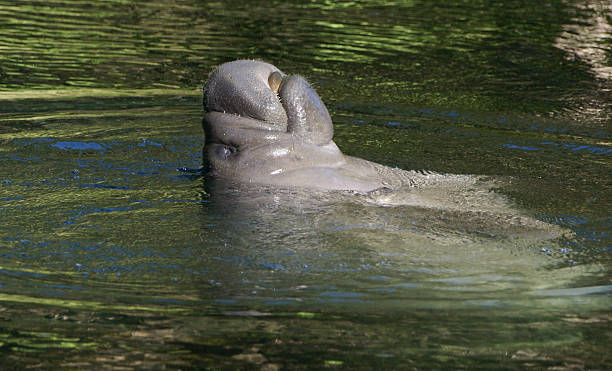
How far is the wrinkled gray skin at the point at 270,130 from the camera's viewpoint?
529 centimetres

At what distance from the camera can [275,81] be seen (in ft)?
17.7

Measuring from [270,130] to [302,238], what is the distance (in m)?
0.90

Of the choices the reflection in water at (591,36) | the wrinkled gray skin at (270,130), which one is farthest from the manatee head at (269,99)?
the reflection in water at (591,36)

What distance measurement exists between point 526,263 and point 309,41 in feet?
26.6

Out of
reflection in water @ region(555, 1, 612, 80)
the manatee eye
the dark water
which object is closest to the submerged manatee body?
the manatee eye

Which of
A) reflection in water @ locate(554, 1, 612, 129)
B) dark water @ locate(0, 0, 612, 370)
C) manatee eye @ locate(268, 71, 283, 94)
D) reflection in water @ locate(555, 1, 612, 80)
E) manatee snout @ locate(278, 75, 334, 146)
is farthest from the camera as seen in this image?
reflection in water @ locate(555, 1, 612, 80)

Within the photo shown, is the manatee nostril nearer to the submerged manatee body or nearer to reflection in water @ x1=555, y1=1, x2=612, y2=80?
the submerged manatee body

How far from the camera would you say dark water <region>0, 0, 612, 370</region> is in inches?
146

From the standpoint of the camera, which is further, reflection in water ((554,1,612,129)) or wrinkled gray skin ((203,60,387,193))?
reflection in water ((554,1,612,129))

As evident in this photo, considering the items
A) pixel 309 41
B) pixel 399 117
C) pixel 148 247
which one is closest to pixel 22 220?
pixel 148 247

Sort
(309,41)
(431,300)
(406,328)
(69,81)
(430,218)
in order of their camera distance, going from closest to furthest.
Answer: (406,328)
(431,300)
(430,218)
(69,81)
(309,41)

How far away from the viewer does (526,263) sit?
14.8 ft

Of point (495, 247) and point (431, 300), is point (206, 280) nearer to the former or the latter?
point (431, 300)

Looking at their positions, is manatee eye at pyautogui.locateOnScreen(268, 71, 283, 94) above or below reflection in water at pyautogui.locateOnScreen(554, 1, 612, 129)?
above
